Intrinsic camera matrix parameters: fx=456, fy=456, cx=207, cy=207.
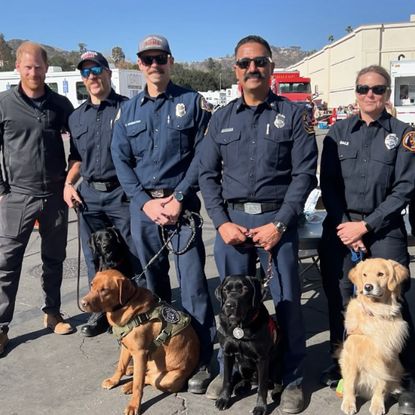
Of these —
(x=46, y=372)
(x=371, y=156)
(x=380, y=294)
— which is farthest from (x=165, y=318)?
(x=371, y=156)

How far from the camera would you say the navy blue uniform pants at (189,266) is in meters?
3.44

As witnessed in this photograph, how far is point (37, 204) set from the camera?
159 inches

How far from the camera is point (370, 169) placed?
10.1 ft

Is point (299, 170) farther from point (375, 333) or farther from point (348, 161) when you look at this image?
point (375, 333)

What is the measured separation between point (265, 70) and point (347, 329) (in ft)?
5.94

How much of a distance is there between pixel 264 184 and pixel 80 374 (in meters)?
2.13

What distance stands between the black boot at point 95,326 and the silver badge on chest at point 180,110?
214 centimetres

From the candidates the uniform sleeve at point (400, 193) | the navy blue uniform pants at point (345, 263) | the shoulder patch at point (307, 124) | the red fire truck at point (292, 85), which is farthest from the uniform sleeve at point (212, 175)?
the red fire truck at point (292, 85)

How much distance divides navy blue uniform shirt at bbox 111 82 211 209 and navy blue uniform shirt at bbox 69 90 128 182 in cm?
50

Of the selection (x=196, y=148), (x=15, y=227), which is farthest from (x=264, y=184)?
(x=15, y=227)

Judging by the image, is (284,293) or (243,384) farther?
(243,384)

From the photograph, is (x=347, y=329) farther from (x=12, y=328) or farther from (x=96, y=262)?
(x=12, y=328)

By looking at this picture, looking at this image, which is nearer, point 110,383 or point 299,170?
A: point 299,170

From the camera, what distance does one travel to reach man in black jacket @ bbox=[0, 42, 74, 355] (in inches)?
154
